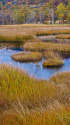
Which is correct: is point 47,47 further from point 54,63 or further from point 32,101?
point 32,101

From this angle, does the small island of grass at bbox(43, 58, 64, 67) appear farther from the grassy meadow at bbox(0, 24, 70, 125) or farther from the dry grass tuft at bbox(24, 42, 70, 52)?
the dry grass tuft at bbox(24, 42, 70, 52)

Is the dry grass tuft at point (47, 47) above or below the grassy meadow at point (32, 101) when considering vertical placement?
below

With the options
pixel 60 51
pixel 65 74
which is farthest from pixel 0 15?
pixel 65 74

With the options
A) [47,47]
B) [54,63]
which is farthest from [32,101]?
[47,47]

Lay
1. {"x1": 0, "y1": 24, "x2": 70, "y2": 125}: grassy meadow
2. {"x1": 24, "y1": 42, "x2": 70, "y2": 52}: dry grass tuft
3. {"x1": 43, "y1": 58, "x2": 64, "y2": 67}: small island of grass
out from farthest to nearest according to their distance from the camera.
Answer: {"x1": 24, "y1": 42, "x2": 70, "y2": 52}: dry grass tuft, {"x1": 43, "y1": 58, "x2": 64, "y2": 67}: small island of grass, {"x1": 0, "y1": 24, "x2": 70, "y2": 125}: grassy meadow

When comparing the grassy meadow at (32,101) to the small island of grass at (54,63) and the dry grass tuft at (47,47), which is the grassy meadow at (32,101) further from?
the dry grass tuft at (47,47)

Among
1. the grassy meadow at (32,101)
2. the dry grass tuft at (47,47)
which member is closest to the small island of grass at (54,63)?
the grassy meadow at (32,101)

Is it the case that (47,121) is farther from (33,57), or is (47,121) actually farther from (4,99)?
(33,57)

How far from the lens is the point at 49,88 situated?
16.4 feet

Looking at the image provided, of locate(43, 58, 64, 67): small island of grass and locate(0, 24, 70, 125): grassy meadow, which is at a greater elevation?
locate(0, 24, 70, 125): grassy meadow

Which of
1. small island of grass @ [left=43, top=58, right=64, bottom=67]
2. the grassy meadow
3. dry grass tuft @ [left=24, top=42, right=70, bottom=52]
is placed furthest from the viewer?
dry grass tuft @ [left=24, top=42, right=70, bottom=52]

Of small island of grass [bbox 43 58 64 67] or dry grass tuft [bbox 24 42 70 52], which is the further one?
dry grass tuft [bbox 24 42 70 52]

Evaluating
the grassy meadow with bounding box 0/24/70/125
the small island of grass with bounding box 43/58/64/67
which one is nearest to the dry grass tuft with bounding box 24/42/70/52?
the small island of grass with bounding box 43/58/64/67

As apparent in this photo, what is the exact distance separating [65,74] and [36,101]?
132 inches
